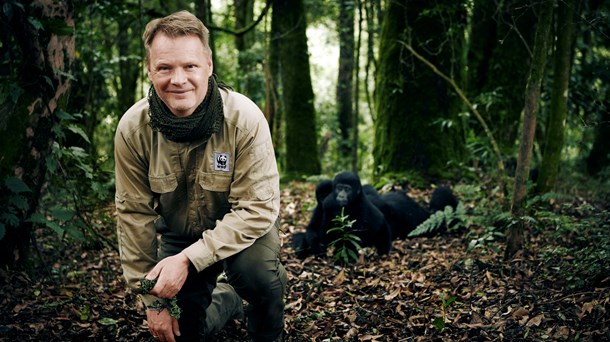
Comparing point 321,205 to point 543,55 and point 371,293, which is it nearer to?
point 371,293

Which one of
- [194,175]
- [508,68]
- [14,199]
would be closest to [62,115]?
[14,199]

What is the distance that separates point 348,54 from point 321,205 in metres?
8.71

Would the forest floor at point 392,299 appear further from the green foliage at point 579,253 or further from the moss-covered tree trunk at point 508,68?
the moss-covered tree trunk at point 508,68

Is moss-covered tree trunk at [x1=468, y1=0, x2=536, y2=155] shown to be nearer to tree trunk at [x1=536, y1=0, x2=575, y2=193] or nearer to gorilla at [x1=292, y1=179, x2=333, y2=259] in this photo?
tree trunk at [x1=536, y1=0, x2=575, y2=193]

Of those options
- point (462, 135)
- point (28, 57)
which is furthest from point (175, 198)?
point (462, 135)

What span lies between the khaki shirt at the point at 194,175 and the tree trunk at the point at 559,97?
288 centimetres

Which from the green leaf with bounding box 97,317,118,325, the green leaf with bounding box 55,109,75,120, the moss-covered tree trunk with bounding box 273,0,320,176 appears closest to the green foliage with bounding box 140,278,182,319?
the green leaf with bounding box 97,317,118,325

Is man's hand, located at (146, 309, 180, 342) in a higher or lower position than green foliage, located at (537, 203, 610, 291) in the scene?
lower

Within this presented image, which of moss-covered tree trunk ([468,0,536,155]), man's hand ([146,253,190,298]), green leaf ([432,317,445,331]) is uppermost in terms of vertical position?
moss-covered tree trunk ([468,0,536,155])

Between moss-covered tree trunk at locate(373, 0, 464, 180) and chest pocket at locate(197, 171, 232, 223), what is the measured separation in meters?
4.20

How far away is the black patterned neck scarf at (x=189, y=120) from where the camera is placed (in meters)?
2.53

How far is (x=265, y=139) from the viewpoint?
2701 millimetres

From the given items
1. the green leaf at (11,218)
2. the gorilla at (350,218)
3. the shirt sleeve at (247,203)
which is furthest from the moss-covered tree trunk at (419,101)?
the green leaf at (11,218)

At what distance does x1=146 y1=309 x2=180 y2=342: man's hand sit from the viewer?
2.55 m
